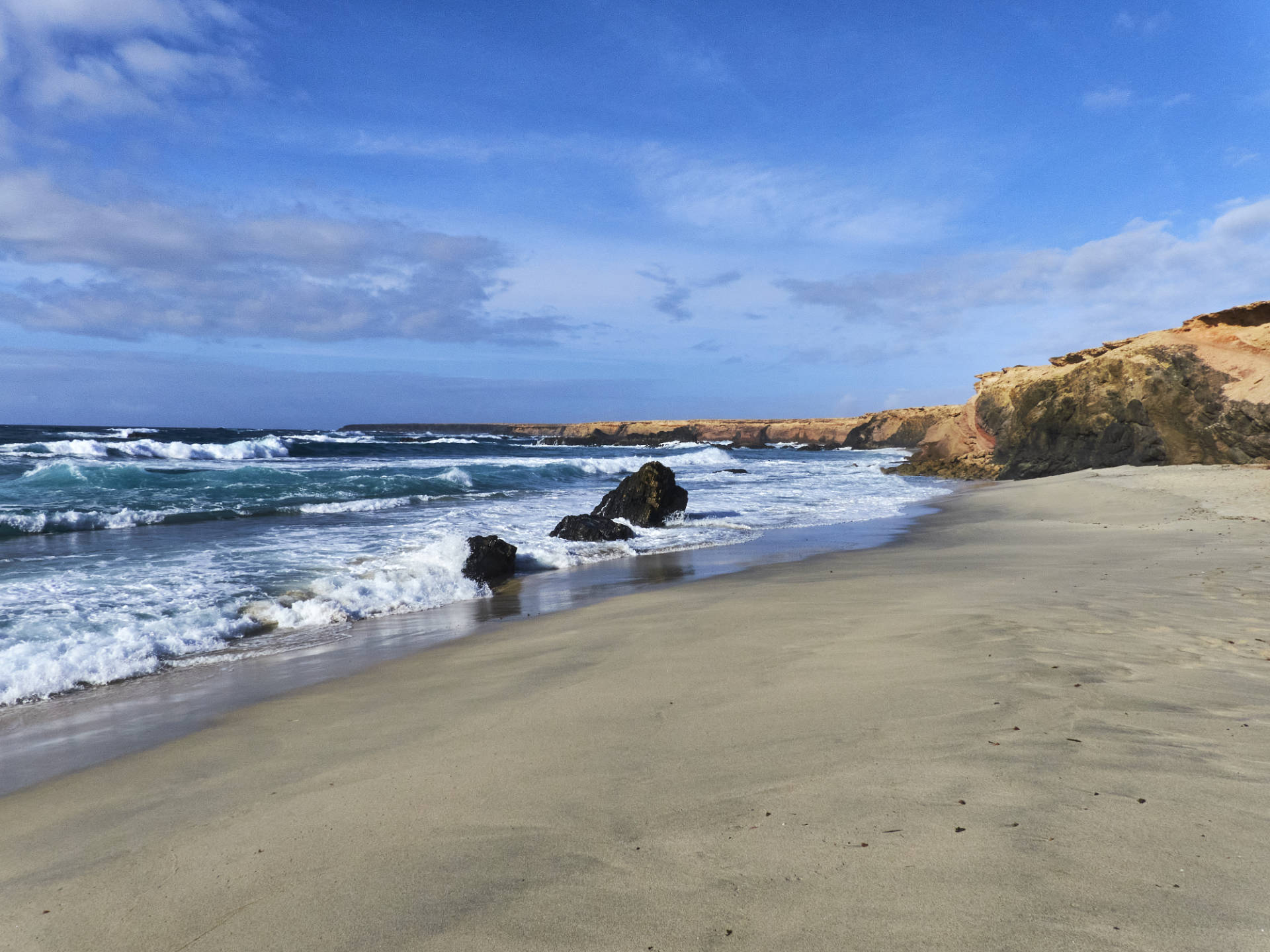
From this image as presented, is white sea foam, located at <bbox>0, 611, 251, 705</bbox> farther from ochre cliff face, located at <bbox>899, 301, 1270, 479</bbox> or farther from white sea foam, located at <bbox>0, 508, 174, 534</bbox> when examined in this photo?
ochre cliff face, located at <bbox>899, 301, 1270, 479</bbox>

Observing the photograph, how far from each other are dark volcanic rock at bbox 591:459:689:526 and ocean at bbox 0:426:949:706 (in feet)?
1.58

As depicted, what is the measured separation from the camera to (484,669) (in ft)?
14.5

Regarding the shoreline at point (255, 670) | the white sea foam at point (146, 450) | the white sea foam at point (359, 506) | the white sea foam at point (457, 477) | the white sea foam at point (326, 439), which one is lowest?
the shoreline at point (255, 670)

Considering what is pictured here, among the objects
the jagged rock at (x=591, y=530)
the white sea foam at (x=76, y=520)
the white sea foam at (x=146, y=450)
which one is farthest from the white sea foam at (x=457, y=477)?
the white sea foam at (x=146, y=450)

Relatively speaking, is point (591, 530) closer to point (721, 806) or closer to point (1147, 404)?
point (721, 806)

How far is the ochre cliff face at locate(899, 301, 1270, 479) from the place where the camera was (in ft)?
55.7

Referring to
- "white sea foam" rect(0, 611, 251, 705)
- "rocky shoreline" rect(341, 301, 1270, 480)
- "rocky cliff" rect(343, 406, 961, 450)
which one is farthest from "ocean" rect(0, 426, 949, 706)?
"rocky cliff" rect(343, 406, 961, 450)

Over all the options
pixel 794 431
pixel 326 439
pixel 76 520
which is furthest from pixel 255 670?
pixel 794 431

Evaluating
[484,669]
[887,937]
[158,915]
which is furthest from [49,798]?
[887,937]

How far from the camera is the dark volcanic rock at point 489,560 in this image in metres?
8.15

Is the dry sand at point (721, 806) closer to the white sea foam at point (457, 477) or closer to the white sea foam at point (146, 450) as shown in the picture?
the white sea foam at point (457, 477)

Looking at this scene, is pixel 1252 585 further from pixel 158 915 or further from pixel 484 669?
pixel 158 915

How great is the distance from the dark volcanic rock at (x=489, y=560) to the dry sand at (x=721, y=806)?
144 inches

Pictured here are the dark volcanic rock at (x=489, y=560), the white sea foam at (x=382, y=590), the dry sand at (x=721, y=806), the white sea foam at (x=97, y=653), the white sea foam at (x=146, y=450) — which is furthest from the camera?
the white sea foam at (x=146, y=450)
